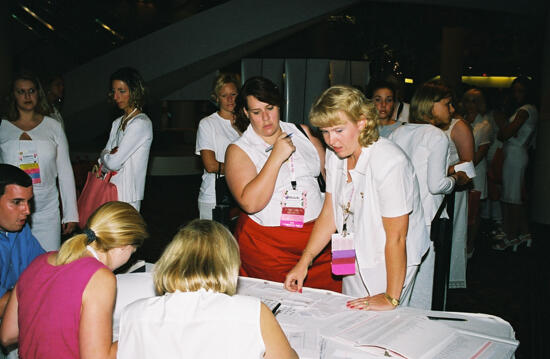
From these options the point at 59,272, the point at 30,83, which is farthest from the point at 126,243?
the point at 30,83

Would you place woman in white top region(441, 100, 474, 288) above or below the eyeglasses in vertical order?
below

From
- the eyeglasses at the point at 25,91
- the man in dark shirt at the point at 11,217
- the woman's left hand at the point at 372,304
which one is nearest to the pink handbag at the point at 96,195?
the eyeglasses at the point at 25,91

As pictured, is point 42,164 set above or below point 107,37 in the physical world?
below

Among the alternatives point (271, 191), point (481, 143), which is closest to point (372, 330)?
point (271, 191)

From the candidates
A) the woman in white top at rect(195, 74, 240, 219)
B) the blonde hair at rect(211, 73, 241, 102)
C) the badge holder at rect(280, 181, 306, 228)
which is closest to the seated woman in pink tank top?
the badge holder at rect(280, 181, 306, 228)

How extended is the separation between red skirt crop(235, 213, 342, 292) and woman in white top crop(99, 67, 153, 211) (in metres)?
0.90

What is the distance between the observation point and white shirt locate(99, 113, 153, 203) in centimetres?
287

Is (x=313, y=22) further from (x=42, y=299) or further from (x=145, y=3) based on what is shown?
(x=42, y=299)

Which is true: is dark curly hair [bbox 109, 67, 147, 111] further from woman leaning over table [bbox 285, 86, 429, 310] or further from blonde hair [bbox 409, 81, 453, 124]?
blonde hair [bbox 409, 81, 453, 124]

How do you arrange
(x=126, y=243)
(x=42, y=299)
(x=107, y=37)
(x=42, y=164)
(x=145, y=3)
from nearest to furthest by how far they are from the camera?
1. (x=42, y=299)
2. (x=126, y=243)
3. (x=42, y=164)
4. (x=107, y=37)
5. (x=145, y=3)

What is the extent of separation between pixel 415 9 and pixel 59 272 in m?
7.97

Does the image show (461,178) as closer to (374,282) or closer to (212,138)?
(374,282)

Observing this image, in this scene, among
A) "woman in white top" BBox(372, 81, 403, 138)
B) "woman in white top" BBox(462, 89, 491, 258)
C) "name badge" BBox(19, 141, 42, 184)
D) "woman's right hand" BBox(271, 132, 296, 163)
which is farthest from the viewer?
"woman in white top" BBox(462, 89, 491, 258)

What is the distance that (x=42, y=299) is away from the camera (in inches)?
57.0
